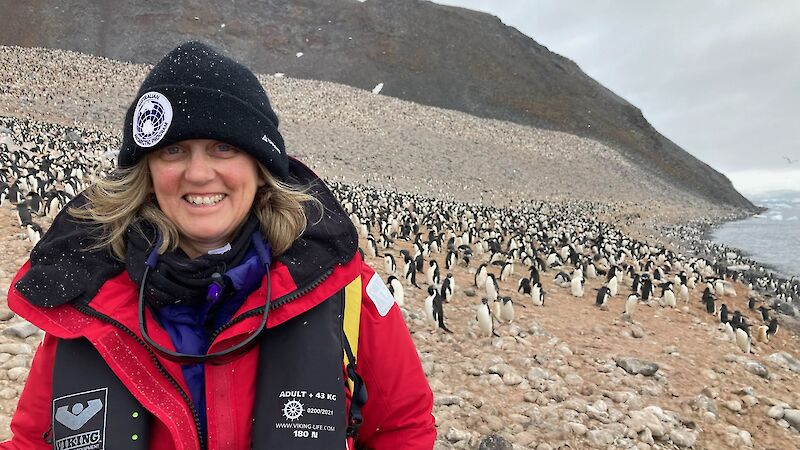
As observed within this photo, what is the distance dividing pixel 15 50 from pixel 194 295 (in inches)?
2091

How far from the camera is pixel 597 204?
1471 inches

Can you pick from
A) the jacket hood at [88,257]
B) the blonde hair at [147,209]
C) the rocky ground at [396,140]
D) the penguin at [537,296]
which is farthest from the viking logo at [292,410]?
the rocky ground at [396,140]

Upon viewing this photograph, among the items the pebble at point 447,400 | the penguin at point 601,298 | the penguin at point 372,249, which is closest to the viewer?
the pebble at point 447,400

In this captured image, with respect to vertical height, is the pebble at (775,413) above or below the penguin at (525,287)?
below

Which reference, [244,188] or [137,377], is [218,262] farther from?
[137,377]

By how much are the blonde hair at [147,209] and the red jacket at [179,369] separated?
0.14 metres

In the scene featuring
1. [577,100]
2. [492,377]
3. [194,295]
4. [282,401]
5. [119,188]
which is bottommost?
[492,377]

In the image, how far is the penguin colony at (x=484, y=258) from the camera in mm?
9039

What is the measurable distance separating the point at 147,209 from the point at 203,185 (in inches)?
9.9

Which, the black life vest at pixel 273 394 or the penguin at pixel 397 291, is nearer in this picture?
the black life vest at pixel 273 394

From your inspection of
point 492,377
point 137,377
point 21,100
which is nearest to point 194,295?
point 137,377

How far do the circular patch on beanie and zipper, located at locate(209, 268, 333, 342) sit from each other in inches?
24.3

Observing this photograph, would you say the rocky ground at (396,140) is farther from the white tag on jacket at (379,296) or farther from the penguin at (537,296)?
the white tag on jacket at (379,296)

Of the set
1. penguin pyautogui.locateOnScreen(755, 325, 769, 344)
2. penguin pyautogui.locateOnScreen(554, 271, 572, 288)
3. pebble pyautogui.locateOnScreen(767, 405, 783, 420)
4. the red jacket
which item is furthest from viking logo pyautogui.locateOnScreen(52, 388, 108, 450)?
penguin pyautogui.locateOnScreen(755, 325, 769, 344)
